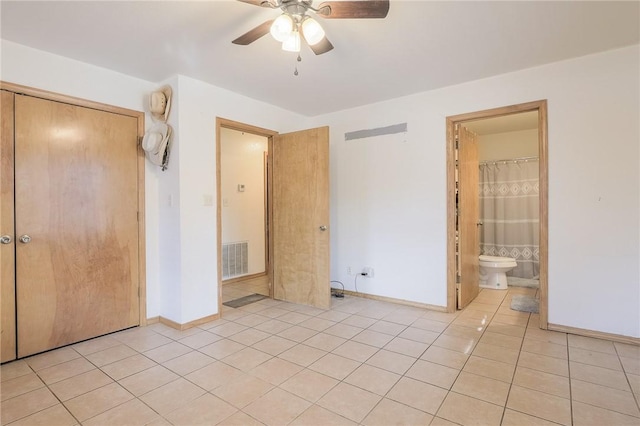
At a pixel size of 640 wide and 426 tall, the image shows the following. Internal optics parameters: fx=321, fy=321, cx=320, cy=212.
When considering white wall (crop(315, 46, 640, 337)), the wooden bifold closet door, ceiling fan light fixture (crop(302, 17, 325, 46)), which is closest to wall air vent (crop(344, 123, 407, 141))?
white wall (crop(315, 46, 640, 337))

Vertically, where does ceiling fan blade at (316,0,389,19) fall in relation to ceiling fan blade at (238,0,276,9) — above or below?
below

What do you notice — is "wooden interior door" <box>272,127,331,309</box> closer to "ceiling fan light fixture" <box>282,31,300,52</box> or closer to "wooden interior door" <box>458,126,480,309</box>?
"wooden interior door" <box>458,126,480,309</box>

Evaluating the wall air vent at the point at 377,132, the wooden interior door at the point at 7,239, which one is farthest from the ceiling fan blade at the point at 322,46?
the wooden interior door at the point at 7,239

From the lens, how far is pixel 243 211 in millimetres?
5004

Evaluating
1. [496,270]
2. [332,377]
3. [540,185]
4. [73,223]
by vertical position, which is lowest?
[332,377]

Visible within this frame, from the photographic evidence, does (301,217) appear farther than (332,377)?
Yes

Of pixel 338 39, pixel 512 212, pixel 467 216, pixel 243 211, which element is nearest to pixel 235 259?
pixel 243 211

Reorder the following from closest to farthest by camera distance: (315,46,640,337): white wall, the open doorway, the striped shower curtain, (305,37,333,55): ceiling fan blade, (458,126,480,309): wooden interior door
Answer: (305,37,333,55): ceiling fan blade → (315,46,640,337): white wall → (458,126,480,309): wooden interior door → the open doorway → the striped shower curtain

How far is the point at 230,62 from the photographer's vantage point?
108 inches

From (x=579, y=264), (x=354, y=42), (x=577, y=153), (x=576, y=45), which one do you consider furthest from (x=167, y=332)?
(x=576, y=45)

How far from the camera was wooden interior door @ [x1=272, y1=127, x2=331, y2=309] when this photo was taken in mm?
3579

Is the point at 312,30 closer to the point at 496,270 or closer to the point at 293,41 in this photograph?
the point at 293,41

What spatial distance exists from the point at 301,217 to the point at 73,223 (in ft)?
7.02

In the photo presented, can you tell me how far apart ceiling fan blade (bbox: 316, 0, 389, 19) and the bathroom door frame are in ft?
6.48
